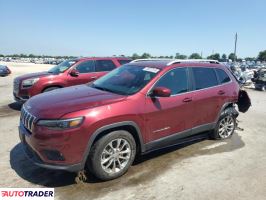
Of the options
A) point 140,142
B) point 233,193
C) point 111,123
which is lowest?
point 233,193

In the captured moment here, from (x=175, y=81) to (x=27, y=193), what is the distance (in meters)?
2.98

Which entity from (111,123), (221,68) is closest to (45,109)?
(111,123)

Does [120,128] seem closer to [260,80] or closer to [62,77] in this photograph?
[62,77]

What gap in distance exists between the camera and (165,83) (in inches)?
190

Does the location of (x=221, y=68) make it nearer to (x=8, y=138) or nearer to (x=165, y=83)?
(x=165, y=83)

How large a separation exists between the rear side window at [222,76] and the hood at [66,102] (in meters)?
2.74

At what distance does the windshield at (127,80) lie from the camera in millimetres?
4629

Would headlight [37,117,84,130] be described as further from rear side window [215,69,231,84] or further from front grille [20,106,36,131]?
rear side window [215,69,231,84]

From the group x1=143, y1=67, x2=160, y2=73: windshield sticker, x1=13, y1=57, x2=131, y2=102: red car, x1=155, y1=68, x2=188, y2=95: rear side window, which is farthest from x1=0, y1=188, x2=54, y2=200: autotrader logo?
x1=13, y1=57, x2=131, y2=102: red car

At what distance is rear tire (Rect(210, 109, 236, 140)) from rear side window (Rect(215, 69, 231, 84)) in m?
0.66

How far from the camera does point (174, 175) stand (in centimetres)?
444

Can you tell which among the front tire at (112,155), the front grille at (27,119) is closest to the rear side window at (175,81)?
the front tire at (112,155)

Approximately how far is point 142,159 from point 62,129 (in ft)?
6.21

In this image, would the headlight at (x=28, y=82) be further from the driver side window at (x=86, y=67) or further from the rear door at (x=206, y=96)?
the rear door at (x=206, y=96)
